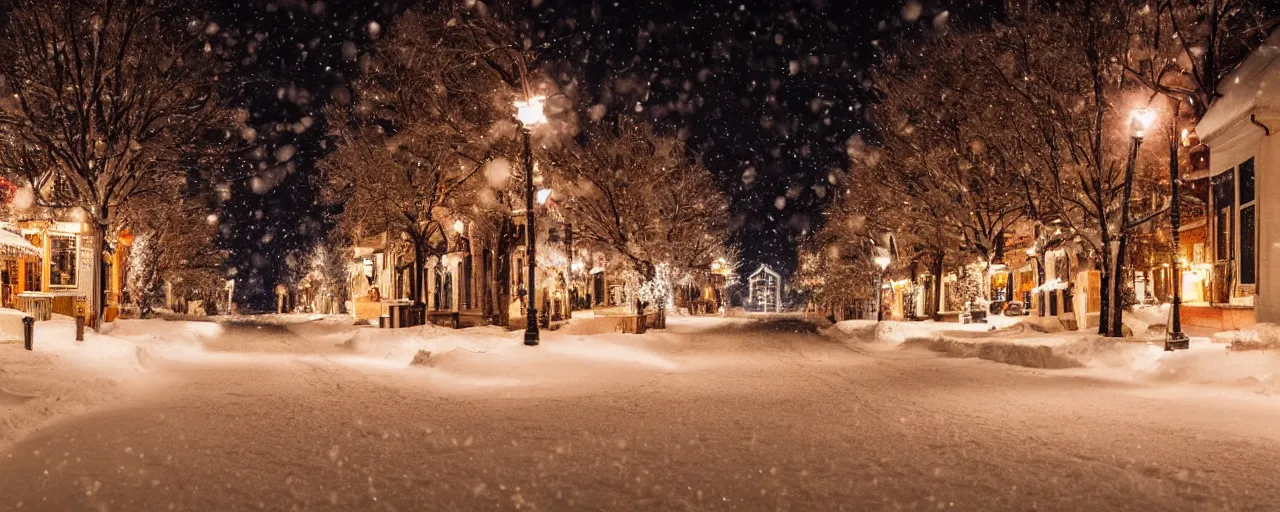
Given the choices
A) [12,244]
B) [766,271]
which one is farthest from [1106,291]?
[766,271]

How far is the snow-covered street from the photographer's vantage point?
5.29m

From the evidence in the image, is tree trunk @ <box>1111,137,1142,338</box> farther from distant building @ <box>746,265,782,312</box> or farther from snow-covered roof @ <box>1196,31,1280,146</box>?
distant building @ <box>746,265,782,312</box>

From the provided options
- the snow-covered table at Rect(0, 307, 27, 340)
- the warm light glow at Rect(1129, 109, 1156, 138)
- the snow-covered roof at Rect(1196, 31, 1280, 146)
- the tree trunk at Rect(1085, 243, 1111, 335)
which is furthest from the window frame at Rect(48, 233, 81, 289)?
the snow-covered roof at Rect(1196, 31, 1280, 146)

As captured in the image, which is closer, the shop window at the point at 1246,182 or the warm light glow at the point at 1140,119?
the warm light glow at the point at 1140,119

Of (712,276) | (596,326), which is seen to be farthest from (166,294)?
(596,326)

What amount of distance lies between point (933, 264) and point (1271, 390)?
30.4 metres

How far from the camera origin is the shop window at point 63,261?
91.0 ft

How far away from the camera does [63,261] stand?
2802 cm

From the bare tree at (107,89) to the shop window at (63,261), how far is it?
3744 mm

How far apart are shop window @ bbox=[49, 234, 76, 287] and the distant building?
93.2m

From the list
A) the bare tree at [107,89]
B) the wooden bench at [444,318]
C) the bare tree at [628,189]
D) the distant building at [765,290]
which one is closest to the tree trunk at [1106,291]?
the bare tree at [628,189]

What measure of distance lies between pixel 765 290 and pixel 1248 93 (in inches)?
4009

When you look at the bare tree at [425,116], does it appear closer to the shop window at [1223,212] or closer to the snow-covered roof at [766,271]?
the shop window at [1223,212]

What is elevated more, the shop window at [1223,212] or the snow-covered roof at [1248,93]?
the snow-covered roof at [1248,93]
